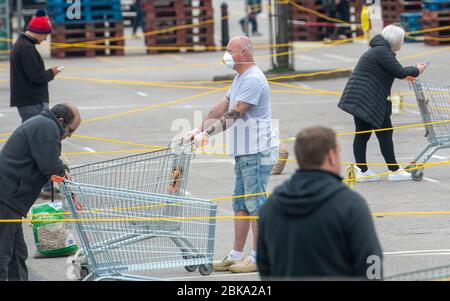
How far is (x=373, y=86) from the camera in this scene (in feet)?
42.4

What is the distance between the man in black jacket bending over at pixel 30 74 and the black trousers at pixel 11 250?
4.49m

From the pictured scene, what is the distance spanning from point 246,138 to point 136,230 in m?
1.28

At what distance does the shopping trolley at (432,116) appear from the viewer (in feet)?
42.6

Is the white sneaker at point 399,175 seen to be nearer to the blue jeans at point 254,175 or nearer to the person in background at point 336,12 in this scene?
the blue jeans at point 254,175

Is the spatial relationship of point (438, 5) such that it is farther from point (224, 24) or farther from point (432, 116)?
point (432, 116)

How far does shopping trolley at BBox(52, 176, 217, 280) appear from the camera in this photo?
8.63 metres

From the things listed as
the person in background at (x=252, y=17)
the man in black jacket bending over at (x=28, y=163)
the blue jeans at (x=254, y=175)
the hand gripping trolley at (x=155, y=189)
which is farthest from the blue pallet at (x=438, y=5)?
the man in black jacket bending over at (x=28, y=163)

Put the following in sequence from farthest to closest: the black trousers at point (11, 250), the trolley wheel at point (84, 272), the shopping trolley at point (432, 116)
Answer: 1. the shopping trolley at point (432, 116)
2. the trolley wheel at point (84, 272)
3. the black trousers at point (11, 250)

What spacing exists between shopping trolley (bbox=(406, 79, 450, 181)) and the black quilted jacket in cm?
35

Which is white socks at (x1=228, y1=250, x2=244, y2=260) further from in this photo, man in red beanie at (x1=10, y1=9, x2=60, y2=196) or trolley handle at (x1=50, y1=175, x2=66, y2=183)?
man in red beanie at (x1=10, y1=9, x2=60, y2=196)

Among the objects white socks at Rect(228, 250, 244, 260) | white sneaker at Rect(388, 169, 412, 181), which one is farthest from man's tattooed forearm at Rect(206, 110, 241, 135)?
white sneaker at Rect(388, 169, 412, 181)

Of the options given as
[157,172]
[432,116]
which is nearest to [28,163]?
[157,172]

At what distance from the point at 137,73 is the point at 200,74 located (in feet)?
5.08
